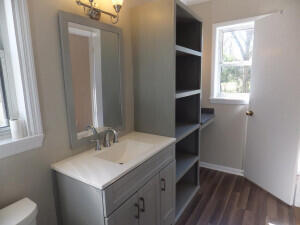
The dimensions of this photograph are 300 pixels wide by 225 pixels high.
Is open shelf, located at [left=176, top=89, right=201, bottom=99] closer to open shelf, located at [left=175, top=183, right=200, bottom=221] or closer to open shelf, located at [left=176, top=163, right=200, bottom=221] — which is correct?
open shelf, located at [left=176, top=163, right=200, bottom=221]

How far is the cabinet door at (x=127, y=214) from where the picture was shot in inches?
41.1

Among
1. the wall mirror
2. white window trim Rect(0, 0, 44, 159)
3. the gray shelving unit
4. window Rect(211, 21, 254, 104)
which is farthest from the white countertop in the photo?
window Rect(211, 21, 254, 104)

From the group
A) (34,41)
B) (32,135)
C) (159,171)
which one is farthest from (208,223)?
(34,41)

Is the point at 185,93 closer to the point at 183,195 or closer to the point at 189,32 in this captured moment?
the point at 189,32

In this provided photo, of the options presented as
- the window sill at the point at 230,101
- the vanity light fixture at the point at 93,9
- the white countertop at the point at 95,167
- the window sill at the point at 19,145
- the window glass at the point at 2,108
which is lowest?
the white countertop at the point at 95,167

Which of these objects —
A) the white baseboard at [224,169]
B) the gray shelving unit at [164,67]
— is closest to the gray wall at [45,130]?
the gray shelving unit at [164,67]

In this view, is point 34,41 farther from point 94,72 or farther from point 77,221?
point 77,221

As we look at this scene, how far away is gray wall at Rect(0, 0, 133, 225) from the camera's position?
105 centimetres

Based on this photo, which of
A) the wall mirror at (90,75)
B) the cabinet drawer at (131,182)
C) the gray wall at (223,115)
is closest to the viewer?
the cabinet drawer at (131,182)

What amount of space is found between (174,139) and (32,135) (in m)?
1.07

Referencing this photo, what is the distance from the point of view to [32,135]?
1111 millimetres

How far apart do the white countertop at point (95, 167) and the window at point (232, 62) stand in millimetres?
1597

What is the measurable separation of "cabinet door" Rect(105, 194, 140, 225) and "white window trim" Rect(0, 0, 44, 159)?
2.03 ft

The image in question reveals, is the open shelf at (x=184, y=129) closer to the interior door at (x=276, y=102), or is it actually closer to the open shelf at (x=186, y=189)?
the open shelf at (x=186, y=189)
